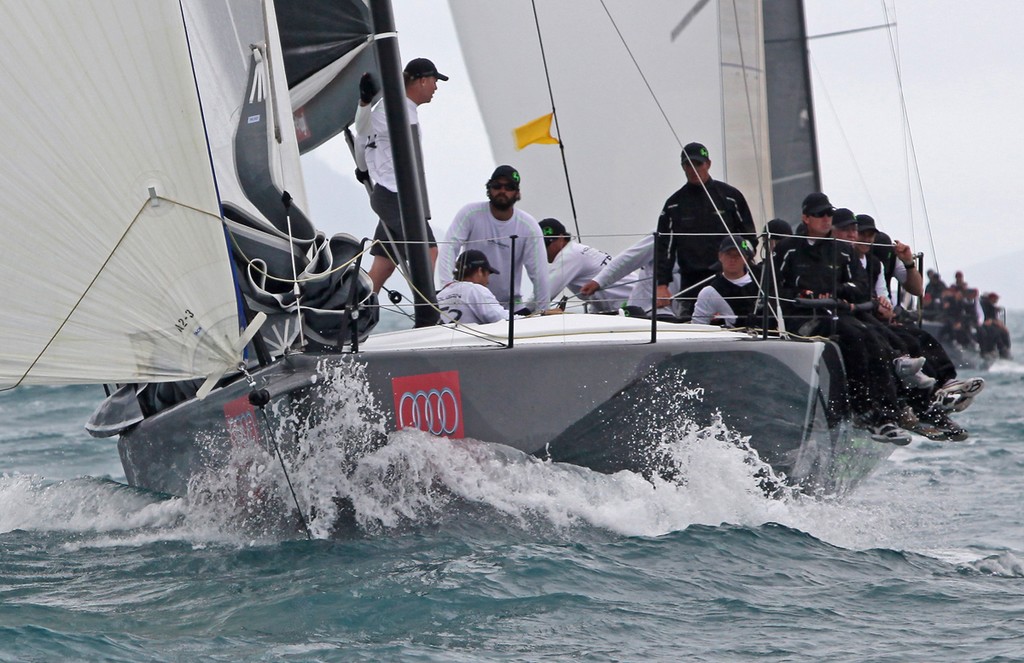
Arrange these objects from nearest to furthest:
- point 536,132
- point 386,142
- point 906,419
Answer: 1. point 906,419
2. point 386,142
3. point 536,132

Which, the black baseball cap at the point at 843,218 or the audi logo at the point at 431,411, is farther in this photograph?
the black baseball cap at the point at 843,218

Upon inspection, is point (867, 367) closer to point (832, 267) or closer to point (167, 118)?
point (832, 267)

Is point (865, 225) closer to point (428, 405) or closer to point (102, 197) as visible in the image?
point (428, 405)

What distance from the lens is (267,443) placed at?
198 inches

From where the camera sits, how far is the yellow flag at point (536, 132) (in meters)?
9.01

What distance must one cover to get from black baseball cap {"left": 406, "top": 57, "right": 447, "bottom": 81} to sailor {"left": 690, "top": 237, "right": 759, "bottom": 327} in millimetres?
1730

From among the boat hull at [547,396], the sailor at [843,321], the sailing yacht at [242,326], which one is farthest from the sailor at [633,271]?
the boat hull at [547,396]

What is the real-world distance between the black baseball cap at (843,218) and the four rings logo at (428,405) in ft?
7.99

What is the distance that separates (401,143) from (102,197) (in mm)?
1875

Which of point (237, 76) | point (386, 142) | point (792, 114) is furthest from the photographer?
point (792, 114)

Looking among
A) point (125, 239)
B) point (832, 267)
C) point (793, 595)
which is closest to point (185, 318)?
point (125, 239)

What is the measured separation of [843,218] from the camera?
653cm

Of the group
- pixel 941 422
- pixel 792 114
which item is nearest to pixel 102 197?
pixel 941 422

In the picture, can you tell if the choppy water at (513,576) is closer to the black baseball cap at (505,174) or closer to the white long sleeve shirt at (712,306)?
the white long sleeve shirt at (712,306)
